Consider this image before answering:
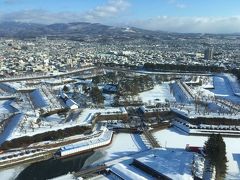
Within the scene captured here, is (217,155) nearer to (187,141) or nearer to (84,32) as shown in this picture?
(187,141)

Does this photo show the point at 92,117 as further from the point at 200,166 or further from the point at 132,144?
the point at 200,166

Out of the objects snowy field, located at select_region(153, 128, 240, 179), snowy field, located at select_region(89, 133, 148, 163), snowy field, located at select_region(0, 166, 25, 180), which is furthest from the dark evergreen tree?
snowy field, located at select_region(0, 166, 25, 180)

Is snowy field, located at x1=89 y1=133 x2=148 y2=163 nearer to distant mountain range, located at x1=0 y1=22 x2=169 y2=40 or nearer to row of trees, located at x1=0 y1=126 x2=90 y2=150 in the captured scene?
row of trees, located at x1=0 y1=126 x2=90 y2=150

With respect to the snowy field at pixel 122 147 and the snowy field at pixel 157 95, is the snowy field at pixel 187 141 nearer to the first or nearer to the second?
the snowy field at pixel 122 147

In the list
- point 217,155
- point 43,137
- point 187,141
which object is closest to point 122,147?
point 187,141

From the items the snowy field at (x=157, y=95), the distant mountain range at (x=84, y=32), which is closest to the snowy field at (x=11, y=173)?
the snowy field at (x=157, y=95)

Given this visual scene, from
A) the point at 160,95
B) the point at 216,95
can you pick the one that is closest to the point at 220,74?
the point at 216,95
